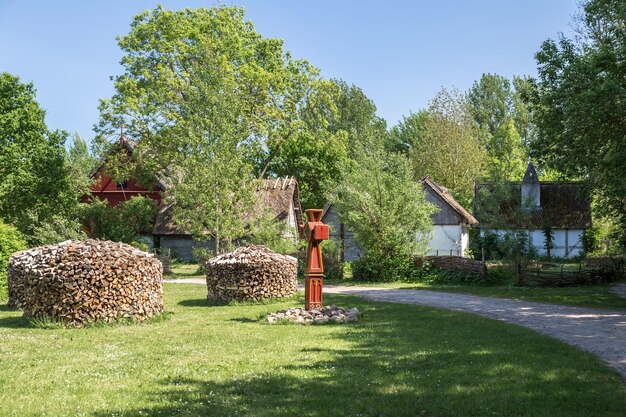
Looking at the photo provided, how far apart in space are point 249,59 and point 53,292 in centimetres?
3219

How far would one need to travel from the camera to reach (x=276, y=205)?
50.8m

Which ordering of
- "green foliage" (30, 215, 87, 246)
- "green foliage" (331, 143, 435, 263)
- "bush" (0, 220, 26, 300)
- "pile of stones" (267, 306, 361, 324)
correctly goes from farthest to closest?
"green foliage" (30, 215, 87, 246)
"green foliage" (331, 143, 435, 263)
"bush" (0, 220, 26, 300)
"pile of stones" (267, 306, 361, 324)

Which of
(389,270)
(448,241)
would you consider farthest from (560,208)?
(389,270)

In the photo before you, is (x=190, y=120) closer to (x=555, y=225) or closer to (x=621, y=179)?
(x=621, y=179)

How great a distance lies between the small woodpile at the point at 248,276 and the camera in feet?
65.5

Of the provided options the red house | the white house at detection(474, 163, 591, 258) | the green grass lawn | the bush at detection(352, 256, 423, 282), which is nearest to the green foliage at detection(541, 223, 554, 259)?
the white house at detection(474, 163, 591, 258)

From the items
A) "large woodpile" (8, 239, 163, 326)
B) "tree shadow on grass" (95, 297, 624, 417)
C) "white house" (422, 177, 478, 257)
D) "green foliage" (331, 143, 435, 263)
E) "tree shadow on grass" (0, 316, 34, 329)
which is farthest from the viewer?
"white house" (422, 177, 478, 257)

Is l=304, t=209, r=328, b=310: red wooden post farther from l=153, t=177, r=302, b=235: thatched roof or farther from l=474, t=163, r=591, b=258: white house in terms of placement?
l=153, t=177, r=302, b=235: thatched roof

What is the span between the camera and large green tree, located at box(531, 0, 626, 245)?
58.9 ft

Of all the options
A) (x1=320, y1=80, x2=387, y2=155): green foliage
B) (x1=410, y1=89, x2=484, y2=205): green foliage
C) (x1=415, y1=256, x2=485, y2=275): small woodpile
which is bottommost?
(x1=415, y1=256, x2=485, y2=275): small woodpile

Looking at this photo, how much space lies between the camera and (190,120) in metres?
34.8

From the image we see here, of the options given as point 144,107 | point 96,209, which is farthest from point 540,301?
point 96,209

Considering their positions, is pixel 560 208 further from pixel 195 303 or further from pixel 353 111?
pixel 195 303

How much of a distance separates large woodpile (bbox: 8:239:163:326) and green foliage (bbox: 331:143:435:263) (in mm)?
16125
